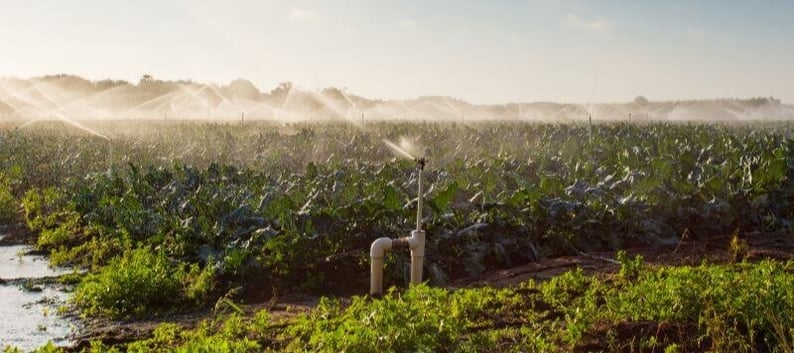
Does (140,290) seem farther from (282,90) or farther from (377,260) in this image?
(282,90)

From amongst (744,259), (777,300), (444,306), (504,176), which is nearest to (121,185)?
(504,176)

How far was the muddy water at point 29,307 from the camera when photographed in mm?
7812

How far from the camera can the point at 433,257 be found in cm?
966

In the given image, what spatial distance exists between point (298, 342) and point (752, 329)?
3.39 meters

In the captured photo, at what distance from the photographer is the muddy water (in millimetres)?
7812

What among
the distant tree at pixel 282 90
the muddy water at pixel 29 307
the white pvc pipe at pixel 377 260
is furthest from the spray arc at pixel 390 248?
the distant tree at pixel 282 90

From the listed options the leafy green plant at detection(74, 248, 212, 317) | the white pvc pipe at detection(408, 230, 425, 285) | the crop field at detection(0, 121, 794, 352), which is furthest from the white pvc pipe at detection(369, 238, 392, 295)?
the leafy green plant at detection(74, 248, 212, 317)

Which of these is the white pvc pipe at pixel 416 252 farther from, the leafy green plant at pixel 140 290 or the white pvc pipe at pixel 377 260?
the leafy green plant at pixel 140 290

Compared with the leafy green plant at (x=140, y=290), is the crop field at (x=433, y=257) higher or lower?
higher

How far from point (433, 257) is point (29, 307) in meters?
4.51

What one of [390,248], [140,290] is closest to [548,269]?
[390,248]

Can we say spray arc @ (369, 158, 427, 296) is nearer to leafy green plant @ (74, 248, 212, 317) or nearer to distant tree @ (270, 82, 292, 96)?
leafy green plant @ (74, 248, 212, 317)

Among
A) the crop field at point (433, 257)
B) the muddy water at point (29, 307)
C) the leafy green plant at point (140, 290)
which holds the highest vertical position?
the crop field at point (433, 257)

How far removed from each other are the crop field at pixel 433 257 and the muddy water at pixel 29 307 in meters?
0.31
